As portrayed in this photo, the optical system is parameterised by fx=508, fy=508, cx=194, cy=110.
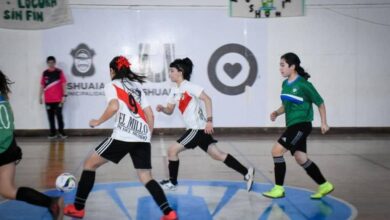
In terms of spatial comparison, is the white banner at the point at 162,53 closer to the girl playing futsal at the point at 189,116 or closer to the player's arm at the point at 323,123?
the girl playing futsal at the point at 189,116

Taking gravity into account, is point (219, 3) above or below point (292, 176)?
above

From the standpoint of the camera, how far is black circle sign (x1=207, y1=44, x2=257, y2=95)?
1481 cm

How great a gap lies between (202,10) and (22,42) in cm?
519

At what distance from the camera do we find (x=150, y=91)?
14750 mm

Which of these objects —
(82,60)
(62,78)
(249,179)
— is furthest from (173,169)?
(82,60)

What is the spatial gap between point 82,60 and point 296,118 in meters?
9.26

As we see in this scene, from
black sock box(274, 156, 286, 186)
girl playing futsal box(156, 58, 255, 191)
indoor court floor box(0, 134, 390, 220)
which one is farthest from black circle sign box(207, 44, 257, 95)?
black sock box(274, 156, 286, 186)

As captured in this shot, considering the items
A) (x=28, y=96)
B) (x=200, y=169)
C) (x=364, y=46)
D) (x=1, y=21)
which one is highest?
(x=1, y=21)

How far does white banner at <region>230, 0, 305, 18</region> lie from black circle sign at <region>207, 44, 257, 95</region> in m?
0.98

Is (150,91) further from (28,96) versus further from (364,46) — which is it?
(364,46)

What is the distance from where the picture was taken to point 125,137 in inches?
213

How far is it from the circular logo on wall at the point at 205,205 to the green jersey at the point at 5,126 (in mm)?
1155

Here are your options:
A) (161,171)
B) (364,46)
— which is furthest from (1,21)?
(364,46)

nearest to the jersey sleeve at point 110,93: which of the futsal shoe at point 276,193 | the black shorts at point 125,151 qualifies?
the black shorts at point 125,151
